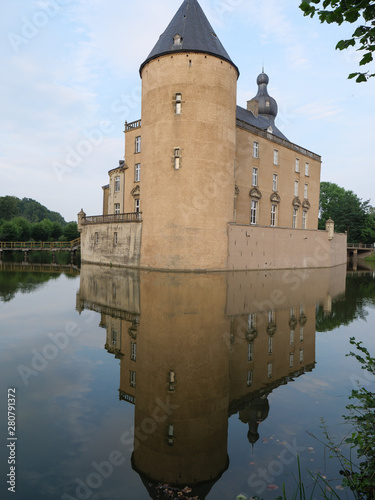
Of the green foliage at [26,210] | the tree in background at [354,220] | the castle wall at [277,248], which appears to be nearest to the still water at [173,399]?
the castle wall at [277,248]

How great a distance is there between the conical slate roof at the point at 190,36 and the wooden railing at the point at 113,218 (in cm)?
1094

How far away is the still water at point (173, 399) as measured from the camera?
11.1ft

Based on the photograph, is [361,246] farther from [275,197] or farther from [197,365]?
[197,365]

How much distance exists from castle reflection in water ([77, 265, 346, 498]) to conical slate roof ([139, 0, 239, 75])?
18038 mm

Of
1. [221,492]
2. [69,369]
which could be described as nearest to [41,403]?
[69,369]

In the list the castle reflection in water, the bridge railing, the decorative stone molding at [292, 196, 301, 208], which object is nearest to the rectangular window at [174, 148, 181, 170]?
the castle reflection in water

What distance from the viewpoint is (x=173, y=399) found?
489 centimetres

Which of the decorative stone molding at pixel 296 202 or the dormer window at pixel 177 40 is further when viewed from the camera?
the decorative stone molding at pixel 296 202

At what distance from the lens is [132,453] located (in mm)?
3713

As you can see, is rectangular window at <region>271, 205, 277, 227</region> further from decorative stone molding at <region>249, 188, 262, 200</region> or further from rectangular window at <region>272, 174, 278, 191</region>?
decorative stone molding at <region>249, 188, 262, 200</region>

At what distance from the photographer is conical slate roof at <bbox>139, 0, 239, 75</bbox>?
23266 millimetres

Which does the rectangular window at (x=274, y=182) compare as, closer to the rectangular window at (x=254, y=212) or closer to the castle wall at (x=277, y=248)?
the rectangular window at (x=254, y=212)

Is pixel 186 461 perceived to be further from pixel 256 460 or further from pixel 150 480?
pixel 256 460

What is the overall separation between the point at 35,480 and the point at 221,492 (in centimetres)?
170
